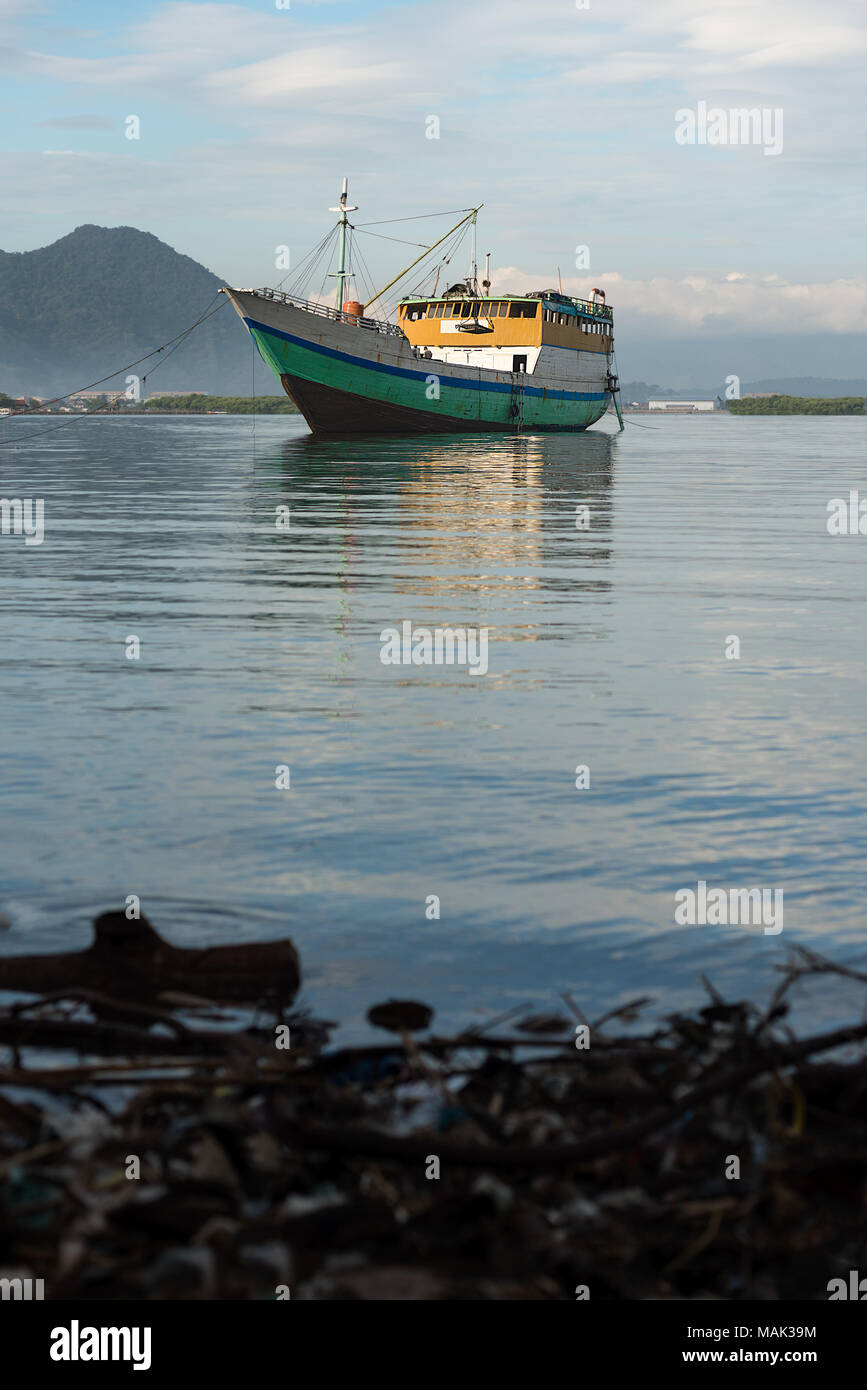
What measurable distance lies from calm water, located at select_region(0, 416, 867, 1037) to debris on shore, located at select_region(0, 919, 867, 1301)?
949 millimetres

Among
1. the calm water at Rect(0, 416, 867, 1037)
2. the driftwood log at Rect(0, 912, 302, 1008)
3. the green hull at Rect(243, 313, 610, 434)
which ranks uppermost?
the green hull at Rect(243, 313, 610, 434)

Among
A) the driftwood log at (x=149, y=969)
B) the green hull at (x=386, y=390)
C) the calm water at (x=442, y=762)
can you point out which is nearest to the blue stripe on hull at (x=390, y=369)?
the green hull at (x=386, y=390)

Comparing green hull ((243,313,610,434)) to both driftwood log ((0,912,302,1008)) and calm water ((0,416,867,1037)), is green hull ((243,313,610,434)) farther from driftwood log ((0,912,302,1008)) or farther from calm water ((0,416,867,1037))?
driftwood log ((0,912,302,1008))

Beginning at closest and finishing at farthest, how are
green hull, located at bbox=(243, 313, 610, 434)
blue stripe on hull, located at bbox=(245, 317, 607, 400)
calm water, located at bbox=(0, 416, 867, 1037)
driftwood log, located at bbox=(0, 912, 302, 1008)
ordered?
driftwood log, located at bbox=(0, 912, 302, 1008), calm water, located at bbox=(0, 416, 867, 1037), blue stripe on hull, located at bbox=(245, 317, 607, 400), green hull, located at bbox=(243, 313, 610, 434)

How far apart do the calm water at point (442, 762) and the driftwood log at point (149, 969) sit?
27 centimetres

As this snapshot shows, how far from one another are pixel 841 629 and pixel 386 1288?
14121 mm

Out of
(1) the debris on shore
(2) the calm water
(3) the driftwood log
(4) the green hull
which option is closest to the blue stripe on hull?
(4) the green hull

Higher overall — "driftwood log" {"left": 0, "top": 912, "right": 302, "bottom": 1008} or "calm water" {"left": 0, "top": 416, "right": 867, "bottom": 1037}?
"calm water" {"left": 0, "top": 416, "right": 867, "bottom": 1037}

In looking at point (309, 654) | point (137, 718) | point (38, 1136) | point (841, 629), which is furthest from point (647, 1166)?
point (841, 629)

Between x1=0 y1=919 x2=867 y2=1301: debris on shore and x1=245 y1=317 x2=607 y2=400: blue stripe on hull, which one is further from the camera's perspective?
x1=245 y1=317 x2=607 y2=400: blue stripe on hull

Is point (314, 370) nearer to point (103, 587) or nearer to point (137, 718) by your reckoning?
point (103, 587)

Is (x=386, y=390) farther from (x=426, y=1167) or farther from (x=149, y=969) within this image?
(x=426, y=1167)

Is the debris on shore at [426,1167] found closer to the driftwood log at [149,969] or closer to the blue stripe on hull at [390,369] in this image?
the driftwood log at [149,969]

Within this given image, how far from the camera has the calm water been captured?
657cm
